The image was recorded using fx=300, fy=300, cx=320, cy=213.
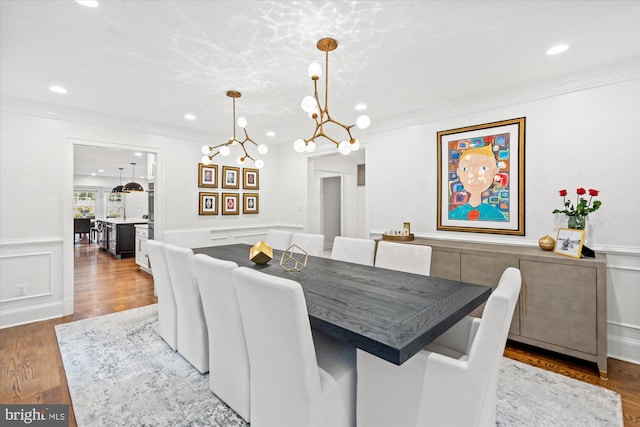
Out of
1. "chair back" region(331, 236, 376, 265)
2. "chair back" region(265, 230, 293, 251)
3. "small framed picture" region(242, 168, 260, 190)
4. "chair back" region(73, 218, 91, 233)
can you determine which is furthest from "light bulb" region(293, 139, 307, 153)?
"chair back" region(73, 218, 91, 233)

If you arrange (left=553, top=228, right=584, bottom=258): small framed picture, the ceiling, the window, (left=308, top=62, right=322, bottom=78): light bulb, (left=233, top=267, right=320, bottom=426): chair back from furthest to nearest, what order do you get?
1. the window
2. (left=553, top=228, right=584, bottom=258): small framed picture
3. (left=308, top=62, right=322, bottom=78): light bulb
4. the ceiling
5. (left=233, top=267, right=320, bottom=426): chair back

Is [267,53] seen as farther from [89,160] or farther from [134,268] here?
[89,160]

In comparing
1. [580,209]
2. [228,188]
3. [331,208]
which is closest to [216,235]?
[228,188]

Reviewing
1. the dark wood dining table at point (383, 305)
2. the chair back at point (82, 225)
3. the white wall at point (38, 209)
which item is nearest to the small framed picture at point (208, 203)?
the white wall at point (38, 209)

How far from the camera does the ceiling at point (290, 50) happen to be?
69.8 inches

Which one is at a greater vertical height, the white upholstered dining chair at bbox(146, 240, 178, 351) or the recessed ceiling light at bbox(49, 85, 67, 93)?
the recessed ceiling light at bbox(49, 85, 67, 93)

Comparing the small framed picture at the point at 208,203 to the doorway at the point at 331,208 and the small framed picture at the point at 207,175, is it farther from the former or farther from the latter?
the doorway at the point at 331,208

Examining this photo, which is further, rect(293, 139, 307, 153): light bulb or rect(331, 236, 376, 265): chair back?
rect(331, 236, 376, 265): chair back

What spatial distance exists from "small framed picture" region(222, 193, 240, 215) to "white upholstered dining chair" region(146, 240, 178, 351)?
90.6 inches

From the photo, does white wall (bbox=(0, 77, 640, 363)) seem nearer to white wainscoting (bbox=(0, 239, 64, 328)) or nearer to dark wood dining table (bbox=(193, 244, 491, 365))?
white wainscoting (bbox=(0, 239, 64, 328))

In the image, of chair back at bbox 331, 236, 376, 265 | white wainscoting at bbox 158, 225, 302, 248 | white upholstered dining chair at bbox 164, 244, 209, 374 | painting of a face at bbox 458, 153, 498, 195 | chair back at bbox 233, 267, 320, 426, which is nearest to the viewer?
chair back at bbox 233, 267, 320, 426

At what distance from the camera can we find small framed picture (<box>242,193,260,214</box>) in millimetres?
5230

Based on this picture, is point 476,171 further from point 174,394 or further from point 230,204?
point 230,204

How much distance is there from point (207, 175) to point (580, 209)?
4.57 meters
